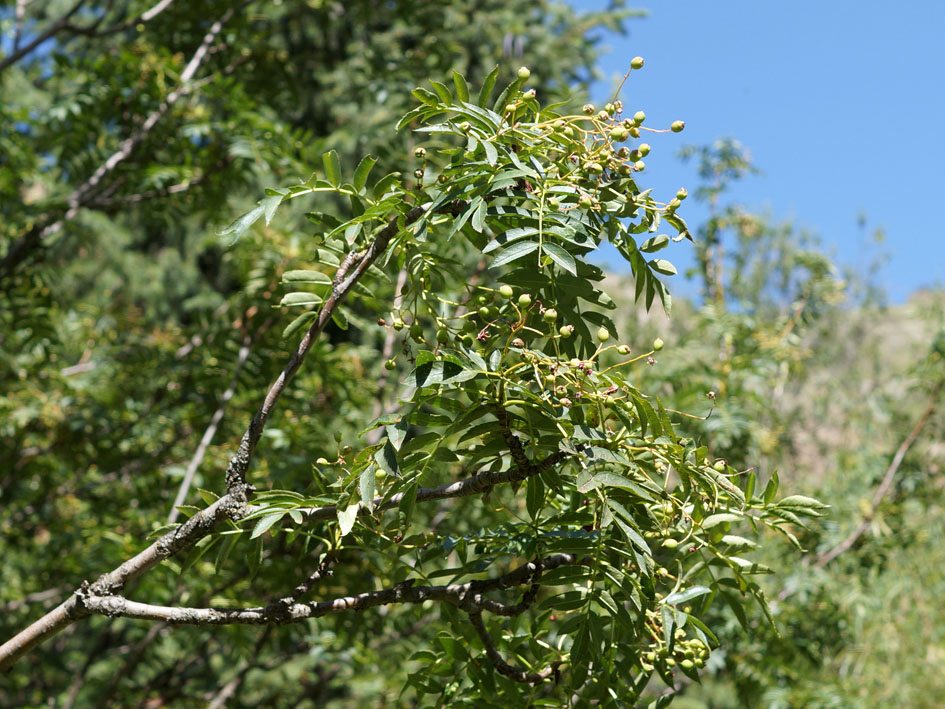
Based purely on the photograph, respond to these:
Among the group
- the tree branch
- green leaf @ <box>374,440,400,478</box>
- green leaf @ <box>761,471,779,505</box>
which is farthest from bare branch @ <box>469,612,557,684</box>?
green leaf @ <box>761,471,779,505</box>

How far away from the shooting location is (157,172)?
3.07 metres

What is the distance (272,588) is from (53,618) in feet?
4.39

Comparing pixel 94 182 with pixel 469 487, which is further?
pixel 94 182

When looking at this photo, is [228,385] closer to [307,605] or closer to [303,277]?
[303,277]

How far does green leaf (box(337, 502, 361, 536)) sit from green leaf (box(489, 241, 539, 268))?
0.37 metres

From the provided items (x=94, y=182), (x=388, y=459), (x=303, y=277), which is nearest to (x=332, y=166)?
(x=303, y=277)

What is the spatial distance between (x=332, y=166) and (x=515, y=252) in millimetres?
377

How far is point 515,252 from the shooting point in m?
1.05

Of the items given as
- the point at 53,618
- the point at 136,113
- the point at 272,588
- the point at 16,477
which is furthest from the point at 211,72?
the point at 53,618

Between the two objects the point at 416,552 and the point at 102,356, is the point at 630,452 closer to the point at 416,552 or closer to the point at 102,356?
the point at 416,552

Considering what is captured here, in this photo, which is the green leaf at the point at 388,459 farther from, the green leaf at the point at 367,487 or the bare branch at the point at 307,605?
the bare branch at the point at 307,605

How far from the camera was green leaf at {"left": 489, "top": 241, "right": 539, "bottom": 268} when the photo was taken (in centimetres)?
103

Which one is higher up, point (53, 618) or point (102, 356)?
point (102, 356)

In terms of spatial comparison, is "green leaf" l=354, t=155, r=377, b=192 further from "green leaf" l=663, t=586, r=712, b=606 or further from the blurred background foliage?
the blurred background foliage
